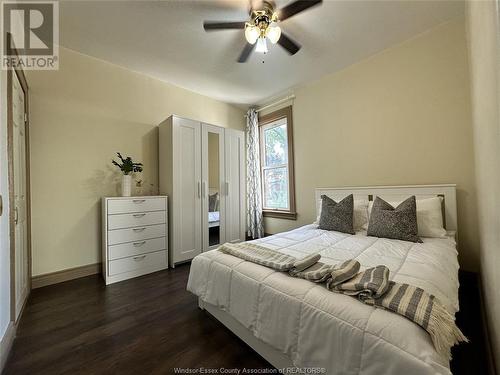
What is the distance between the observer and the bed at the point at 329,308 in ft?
2.61

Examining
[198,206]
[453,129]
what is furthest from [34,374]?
[453,129]

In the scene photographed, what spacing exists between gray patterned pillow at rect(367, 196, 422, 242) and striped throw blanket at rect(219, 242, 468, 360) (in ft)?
3.37

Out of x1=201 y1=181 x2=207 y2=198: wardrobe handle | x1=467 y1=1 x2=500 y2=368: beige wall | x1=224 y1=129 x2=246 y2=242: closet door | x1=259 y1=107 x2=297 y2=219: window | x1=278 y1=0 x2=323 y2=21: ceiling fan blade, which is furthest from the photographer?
x1=259 y1=107 x2=297 y2=219: window

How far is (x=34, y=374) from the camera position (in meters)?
1.23

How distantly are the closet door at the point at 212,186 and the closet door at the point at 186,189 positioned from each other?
0.09m

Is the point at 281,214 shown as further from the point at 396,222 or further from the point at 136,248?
the point at 136,248

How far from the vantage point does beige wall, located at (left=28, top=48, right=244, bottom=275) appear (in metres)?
2.36

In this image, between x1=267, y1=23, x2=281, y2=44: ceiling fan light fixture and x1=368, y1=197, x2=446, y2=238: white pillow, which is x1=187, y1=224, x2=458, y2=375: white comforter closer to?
x1=368, y1=197, x2=446, y2=238: white pillow

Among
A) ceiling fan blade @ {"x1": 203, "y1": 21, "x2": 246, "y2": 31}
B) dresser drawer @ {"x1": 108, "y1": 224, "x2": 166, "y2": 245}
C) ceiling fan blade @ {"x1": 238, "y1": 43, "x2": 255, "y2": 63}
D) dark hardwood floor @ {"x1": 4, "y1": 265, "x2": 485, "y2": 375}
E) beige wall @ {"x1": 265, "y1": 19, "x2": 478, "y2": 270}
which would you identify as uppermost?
ceiling fan blade @ {"x1": 203, "y1": 21, "x2": 246, "y2": 31}

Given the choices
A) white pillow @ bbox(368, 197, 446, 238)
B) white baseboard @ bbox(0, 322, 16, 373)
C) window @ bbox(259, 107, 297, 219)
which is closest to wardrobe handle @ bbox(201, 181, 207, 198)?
window @ bbox(259, 107, 297, 219)

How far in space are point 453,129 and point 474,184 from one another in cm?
60

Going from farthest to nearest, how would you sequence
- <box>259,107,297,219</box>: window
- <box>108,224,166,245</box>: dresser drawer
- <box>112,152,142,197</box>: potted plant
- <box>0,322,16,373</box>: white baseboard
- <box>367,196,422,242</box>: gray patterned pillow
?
<box>259,107,297,219</box>: window
<box>112,152,142,197</box>: potted plant
<box>108,224,166,245</box>: dresser drawer
<box>367,196,422,242</box>: gray patterned pillow
<box>0,322,16,373</box>: white baseboard

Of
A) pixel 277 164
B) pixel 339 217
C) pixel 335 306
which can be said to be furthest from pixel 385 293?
pixel 277 164

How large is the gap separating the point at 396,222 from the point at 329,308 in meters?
1.46
